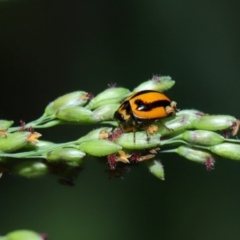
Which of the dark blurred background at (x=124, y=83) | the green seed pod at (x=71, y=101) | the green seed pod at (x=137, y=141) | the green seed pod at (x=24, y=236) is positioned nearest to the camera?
the green seed pod at (x=24, y=236)

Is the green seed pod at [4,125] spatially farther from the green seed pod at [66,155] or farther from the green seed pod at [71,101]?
the green seed pod at [71,101]

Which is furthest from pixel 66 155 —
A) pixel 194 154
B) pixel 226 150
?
pixel 226 150

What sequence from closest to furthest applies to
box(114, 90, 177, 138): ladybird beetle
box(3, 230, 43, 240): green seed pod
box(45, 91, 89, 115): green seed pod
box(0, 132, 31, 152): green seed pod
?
box(3, 230, 43, 240): green seed pod, box(0, 132, 31, 152): green seed pod, box(114, 90, 177, 138): ladybird beetle, box(45, 91, 89, 115): green seed pod

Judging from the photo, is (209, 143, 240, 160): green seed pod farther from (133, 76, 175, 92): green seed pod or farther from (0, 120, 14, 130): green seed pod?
(0, 120, 14, 130): green seed pod

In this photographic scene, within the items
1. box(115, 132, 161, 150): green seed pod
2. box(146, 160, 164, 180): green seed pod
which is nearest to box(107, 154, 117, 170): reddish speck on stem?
box(115, 132, 161, 150): green seed pod

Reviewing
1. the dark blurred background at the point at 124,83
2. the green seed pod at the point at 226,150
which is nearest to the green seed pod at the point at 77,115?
the green seed pod at the point at 226,150

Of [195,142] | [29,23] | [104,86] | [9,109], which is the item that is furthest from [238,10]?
[195,142]
